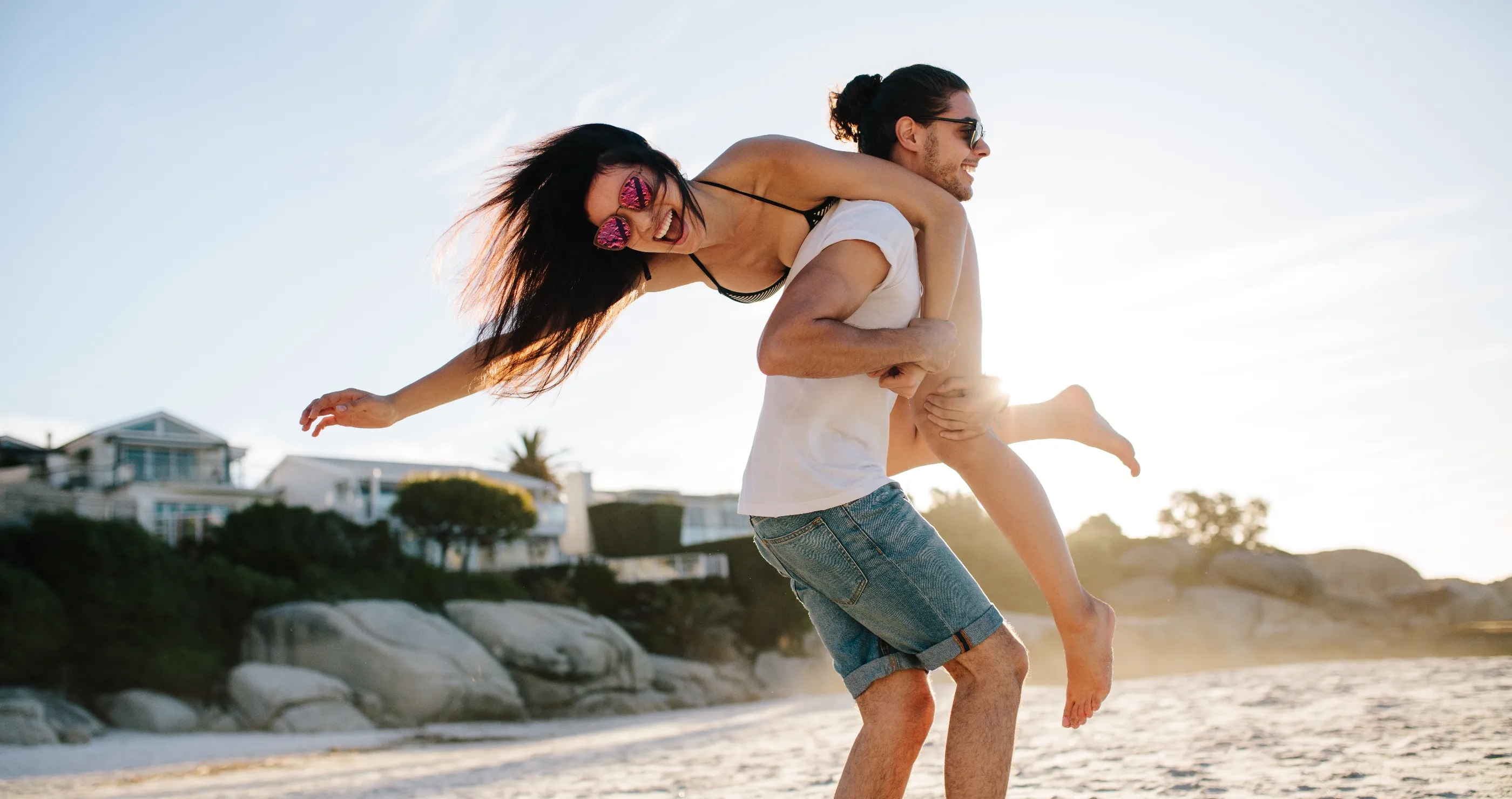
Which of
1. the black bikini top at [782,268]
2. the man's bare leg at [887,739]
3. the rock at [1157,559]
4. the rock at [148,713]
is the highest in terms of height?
the black bikini top at [782,268]

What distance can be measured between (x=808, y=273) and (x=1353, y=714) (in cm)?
499

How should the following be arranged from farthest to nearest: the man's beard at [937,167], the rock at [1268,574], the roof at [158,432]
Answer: the roof at [158,432] → the rock at [1268,574] → the man's beard at [937,167]

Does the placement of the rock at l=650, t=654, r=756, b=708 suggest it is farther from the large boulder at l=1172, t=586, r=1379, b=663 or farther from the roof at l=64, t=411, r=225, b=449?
the roof at l=64, t=411, r=225, b=449

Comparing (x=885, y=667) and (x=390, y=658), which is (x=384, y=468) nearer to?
(x=390, y=658)

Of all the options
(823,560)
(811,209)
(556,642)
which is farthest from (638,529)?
(823,560)

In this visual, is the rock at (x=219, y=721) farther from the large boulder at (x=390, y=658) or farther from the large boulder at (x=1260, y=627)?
the large boulder at (x=1260, y=627)

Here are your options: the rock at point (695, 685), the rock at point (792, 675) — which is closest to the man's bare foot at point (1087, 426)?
the rock at point (695, 685)

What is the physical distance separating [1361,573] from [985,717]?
743 inches

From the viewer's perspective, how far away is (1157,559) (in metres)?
19.7

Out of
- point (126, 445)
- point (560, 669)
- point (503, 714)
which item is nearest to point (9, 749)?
point (503, 714)

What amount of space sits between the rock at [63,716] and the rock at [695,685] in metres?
7.45

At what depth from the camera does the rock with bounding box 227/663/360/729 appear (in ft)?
42.5

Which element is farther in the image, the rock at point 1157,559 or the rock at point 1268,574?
the rock at point 1157,559

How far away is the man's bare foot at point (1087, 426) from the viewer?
9.59 ft
